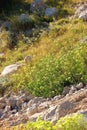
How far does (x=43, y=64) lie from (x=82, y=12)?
5.24 meters

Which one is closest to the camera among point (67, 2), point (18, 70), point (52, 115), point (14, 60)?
point (52, 115)

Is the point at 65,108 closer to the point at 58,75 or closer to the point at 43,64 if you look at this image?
the point at 58,75

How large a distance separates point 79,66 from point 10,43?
608cm

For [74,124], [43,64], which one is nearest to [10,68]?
[43,64]

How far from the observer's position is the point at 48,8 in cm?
1711

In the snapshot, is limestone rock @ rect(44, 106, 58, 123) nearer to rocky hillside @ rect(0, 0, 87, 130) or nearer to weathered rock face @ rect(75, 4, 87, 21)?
rocky hillside @ rect(0, 0, 87, 130)

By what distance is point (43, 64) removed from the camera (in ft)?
33.4

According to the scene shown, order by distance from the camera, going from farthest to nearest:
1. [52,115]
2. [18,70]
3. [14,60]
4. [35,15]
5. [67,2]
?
[67,2] < [35,15] < [14,60] < [18,70] < [52,115]

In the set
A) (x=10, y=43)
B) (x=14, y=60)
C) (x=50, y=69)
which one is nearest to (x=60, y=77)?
(x=50, y=69)

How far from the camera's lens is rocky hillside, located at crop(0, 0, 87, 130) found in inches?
274

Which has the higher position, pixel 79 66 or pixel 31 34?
pixel 79 66

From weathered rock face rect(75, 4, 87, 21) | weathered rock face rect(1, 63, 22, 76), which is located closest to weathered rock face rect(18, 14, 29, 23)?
weathered rock face rect(75, 4, 87, 21)

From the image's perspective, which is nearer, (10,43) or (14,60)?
(14,60)

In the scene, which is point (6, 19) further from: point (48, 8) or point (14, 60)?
point (14, 60)
